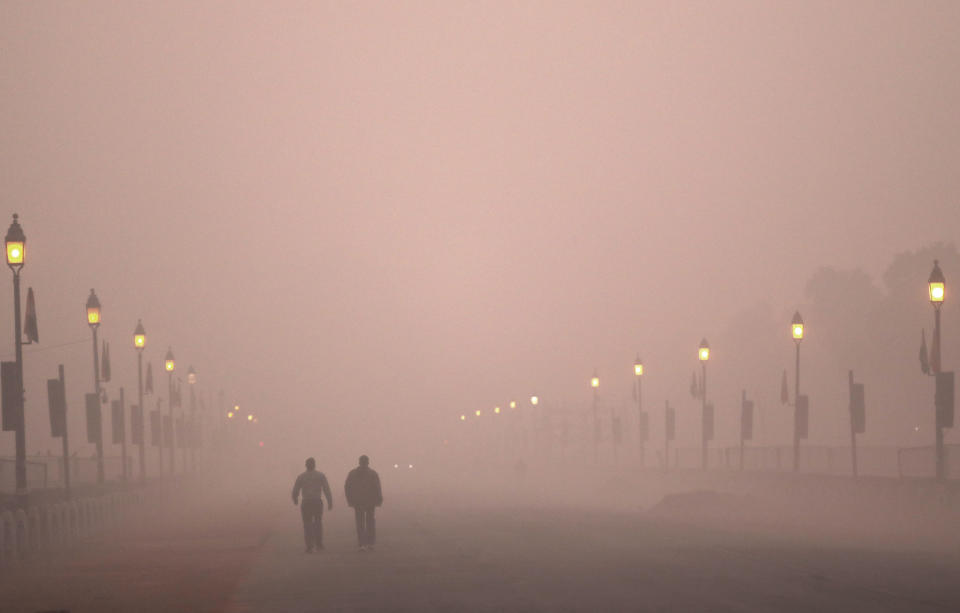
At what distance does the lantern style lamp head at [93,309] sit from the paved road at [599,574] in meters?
13.9

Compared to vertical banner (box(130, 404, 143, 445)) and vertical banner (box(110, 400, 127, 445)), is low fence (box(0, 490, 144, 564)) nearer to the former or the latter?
vertical banner (box(110, 400, 127, 445))

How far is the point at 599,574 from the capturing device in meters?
23.7

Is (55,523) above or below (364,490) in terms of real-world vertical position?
below

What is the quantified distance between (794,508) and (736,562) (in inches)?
957

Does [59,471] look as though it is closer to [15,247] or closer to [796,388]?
[796,388]

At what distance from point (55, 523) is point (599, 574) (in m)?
18.5

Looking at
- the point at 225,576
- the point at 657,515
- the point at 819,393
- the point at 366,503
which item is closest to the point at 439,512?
the point at 657,515

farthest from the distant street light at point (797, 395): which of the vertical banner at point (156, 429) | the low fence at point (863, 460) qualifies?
the vertical banner at point (156, 429)

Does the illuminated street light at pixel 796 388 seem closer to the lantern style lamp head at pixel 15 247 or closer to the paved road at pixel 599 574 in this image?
the paved road at pixel 599 574

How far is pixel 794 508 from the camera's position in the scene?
49.0 meters

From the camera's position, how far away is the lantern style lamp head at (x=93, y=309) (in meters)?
48.0

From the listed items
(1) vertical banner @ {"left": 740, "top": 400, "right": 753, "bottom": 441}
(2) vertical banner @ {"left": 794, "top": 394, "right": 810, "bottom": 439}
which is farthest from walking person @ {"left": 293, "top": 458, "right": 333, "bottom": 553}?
(1) vertical banner @ {"left": 740, "top": 400, "right": 753, "bottom": 441}

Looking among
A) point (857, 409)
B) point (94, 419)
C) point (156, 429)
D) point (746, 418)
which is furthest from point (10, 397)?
point (156, 429)

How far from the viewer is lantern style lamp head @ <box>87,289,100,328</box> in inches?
1891
